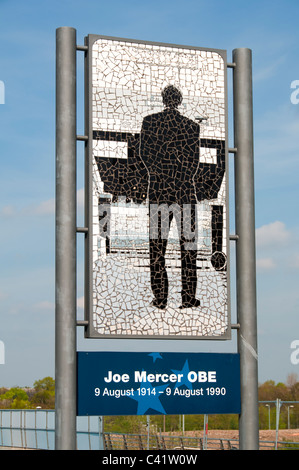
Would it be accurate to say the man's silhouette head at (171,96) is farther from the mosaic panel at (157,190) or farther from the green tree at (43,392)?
the green tree at (43,392)

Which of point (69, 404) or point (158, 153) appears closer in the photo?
point (69, 404)

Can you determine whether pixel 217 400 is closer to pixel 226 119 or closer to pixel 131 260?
pixel 131 260

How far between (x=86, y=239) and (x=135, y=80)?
2072mm

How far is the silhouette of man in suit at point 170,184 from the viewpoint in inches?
380

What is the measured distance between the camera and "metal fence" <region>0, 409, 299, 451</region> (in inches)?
771

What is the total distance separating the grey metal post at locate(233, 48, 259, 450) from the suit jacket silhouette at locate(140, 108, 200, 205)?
0.71 meters

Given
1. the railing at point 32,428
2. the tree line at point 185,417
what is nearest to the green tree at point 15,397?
the tree line at point 185,417

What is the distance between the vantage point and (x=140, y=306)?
31.0 ft

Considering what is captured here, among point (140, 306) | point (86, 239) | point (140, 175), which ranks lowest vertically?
point (140, 306)

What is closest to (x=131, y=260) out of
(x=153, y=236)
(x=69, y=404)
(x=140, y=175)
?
(x=153, y=236)

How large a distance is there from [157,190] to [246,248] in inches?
56.5

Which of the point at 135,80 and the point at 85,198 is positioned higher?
the point at 135,80

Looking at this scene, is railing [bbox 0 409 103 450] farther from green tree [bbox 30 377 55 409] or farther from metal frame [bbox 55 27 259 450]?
green tree [bbox 30 377 55 409]

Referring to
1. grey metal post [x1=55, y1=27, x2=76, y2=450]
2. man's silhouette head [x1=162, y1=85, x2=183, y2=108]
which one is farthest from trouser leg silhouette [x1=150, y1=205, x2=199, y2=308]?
man's silhouette head [x1=162, y1=85, x2=183, y2=108]
